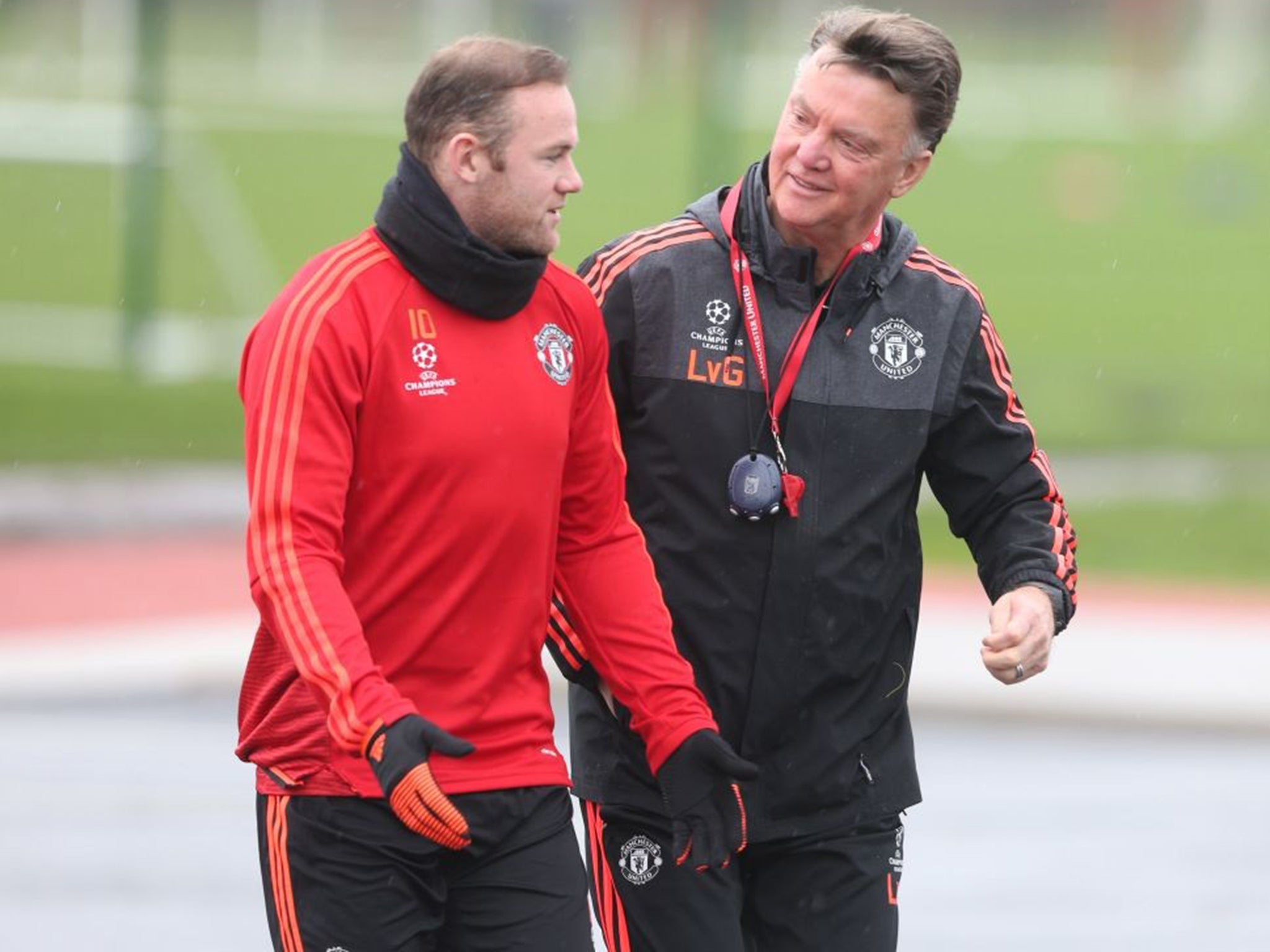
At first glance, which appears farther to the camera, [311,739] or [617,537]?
[617,537]

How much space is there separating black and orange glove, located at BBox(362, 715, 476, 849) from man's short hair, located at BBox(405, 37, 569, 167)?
0.91 metres

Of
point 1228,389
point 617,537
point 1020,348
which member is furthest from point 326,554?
point 1020,348

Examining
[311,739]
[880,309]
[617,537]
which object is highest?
[880,309]

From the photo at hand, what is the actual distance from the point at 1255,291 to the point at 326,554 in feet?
112

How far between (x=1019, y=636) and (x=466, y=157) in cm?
124

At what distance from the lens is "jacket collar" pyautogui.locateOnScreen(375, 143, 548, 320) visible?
400cm

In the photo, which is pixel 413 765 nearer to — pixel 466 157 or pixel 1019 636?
pixel 466 157

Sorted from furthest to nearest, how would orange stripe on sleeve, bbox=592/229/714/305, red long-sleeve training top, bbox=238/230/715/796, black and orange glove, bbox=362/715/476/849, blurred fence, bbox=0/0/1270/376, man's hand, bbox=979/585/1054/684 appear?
blurred fence, bbox=0/0/1270/376 → orange stripe on sleeve, bbox=592/229/714/305 → man's hand, bbox=979/585/1054/684 → red long-sleeve training top, bbox=238/230/715/796 → black and orange glove, bbox=362/715/476/849

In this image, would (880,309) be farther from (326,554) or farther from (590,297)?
(326,554)

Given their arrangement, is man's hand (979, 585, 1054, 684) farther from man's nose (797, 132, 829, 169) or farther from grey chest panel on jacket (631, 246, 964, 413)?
man's nose (797, 132, 829, 169)

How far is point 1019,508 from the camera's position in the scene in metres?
4.68

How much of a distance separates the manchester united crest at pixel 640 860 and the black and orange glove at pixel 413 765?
892 millimetres

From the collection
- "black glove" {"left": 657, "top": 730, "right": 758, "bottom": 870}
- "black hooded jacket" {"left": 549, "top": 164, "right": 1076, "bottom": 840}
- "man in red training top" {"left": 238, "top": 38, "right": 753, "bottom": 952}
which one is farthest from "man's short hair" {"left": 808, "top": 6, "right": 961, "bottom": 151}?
"black glove" {"left": 657, "top": 730, "right": 758, "bottom": 870}

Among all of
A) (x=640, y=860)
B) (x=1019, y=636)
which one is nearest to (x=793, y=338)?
(x=1019, y=636)
